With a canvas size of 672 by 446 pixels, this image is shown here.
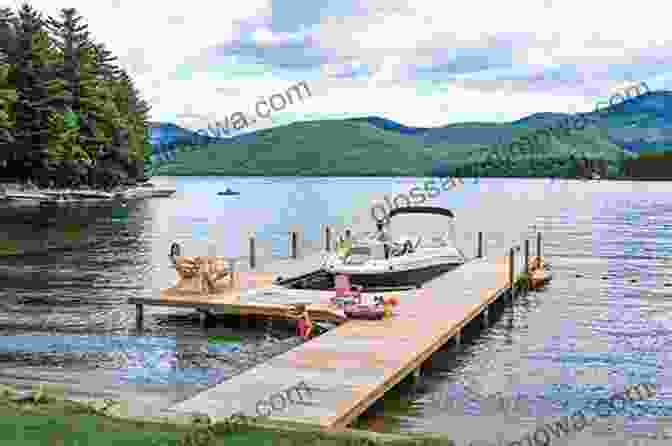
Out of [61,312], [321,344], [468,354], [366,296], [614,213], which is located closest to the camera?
[321,344]

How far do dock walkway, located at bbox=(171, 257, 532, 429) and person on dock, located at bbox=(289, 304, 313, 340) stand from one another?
2.06 metres

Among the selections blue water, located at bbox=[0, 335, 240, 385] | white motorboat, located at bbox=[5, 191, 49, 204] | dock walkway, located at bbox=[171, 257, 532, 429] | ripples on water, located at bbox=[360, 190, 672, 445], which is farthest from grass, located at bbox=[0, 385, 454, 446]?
white motorboat, located at bbox=[5, 191, 49, 204]

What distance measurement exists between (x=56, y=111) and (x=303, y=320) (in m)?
76.1

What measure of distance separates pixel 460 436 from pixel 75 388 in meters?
8.69

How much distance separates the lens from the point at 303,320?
2433cm

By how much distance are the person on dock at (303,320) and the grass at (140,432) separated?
36.6 ft

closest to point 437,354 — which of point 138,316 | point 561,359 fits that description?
point 561,359

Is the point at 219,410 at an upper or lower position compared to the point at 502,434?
upper

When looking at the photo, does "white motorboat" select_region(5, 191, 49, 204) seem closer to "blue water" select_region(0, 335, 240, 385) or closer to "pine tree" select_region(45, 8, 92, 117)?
"pine tree" select_region(45, 8, 92, 117)

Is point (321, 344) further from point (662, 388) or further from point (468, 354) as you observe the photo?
point (662, 388)

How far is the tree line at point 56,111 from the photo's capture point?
88.5 metres

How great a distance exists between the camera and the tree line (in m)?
88.5

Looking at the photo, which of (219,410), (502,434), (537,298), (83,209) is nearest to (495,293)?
(537,298)

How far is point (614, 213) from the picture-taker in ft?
341
